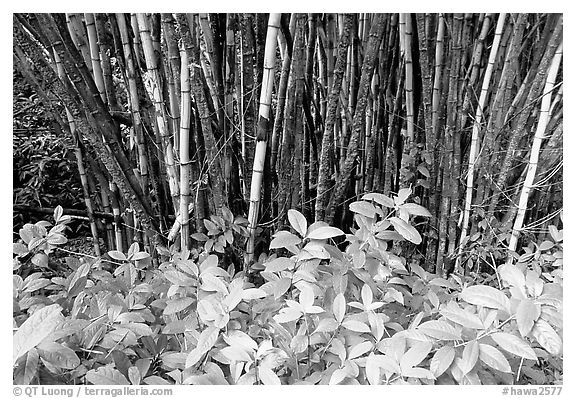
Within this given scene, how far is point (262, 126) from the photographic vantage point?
0.88 meters

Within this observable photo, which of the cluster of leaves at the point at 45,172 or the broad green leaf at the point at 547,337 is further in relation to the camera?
the cluster of leaves at the point at 45,172

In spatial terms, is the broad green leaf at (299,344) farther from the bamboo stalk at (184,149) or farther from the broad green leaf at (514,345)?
the bamboo stalk at (184,149)

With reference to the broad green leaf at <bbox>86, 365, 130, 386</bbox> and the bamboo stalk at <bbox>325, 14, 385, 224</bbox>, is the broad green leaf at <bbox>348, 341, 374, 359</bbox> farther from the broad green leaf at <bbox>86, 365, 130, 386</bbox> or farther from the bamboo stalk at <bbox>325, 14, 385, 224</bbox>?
the bamboo stalk at <bbox>325, 14, 385, 224</bbox>

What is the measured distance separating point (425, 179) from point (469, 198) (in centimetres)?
13

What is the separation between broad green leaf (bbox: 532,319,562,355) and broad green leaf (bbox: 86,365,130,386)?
0.55 m

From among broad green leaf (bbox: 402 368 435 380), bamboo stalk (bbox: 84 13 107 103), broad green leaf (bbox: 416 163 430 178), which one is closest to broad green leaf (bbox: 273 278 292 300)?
broad green leaf (bbox: 402 368 435 380)

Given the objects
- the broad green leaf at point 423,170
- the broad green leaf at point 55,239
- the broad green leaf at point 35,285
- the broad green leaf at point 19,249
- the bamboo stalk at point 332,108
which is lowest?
the broad green leaf at point 35,285

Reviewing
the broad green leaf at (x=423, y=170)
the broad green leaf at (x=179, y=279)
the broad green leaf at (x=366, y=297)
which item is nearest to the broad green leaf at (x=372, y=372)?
the broad green leaf at (x=366, y=297)

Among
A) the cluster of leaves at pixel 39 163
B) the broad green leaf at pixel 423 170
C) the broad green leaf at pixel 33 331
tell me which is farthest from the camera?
the cluster of leaves at pixel 39 163

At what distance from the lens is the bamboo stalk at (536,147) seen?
94 centimetres

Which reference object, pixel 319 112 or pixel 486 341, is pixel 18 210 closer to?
pixel 319 112

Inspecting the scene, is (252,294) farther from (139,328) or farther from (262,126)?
(262,126)

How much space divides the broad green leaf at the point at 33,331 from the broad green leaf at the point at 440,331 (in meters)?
0.48
